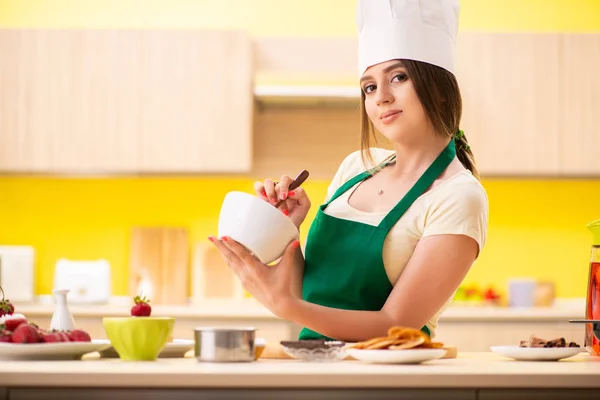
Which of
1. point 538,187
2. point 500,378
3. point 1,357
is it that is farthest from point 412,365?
point 538,187

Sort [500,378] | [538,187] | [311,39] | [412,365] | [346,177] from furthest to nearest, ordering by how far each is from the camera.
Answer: [538,187]
[311,39]
[346,177]
[412,365]
[500,378]

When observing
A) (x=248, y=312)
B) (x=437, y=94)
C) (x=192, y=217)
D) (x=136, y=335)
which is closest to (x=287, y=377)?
(x=136, y=335)

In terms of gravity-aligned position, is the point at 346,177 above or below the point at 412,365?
above

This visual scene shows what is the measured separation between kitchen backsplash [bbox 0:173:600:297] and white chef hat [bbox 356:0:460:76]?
2.64 meters

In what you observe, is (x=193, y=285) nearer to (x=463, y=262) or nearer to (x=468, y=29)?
(x=468, y=29)

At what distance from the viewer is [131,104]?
424 cm

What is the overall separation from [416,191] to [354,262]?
0.20 m

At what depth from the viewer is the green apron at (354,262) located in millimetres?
1854

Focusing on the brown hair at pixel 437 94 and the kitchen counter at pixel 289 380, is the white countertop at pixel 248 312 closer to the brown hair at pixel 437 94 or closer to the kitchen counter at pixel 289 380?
the brown hair at pixel 437 94

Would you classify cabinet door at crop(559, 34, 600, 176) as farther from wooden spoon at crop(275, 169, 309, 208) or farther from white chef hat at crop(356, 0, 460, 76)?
wooden spoon at crop(275, 169, 309, 208)

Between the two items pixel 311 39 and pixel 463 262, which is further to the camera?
pixel 311 39

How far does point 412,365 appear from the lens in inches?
54.8

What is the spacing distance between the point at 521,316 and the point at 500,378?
288cm

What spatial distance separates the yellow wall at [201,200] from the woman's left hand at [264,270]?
3032 mm
